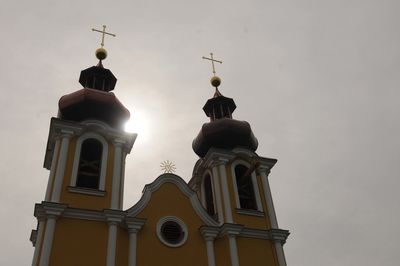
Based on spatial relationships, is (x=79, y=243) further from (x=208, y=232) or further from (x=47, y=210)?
(x=208, y=232)

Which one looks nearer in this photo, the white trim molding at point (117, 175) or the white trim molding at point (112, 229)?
the white trim molding at point (112, 229)

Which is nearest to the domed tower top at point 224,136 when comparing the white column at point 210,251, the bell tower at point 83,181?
the bell tower at point 83,181

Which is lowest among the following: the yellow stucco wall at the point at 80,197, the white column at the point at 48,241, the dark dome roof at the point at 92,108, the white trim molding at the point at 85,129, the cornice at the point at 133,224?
the white column at the point at 48,241

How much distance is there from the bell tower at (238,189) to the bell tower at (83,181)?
344 centimetres

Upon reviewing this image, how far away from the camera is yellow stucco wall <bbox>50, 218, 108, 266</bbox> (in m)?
12.9

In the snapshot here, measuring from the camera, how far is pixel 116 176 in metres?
15.4

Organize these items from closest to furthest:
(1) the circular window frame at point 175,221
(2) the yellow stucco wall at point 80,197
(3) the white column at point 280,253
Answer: (2) the yellow stucco wall at point 80,197 < (1) the circular window frame at point 175,221 < (3) the white column at point 280,253

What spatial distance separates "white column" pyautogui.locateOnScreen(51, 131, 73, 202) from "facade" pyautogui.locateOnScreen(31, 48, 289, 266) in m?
0.03

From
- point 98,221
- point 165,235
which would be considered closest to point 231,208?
point 165,235

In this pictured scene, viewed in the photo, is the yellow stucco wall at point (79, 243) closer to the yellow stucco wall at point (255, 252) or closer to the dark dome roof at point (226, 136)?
the yellow stucco wall at point (255, 252)

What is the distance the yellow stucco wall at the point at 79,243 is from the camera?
509 inches

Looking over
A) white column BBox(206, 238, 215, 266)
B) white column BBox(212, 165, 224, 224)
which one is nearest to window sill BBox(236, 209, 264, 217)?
white column BBox(212, 165, 224, 224)

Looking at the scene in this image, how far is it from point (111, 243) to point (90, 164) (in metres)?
3.24

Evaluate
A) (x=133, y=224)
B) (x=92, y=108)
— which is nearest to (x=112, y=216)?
(x=133, y=224)
